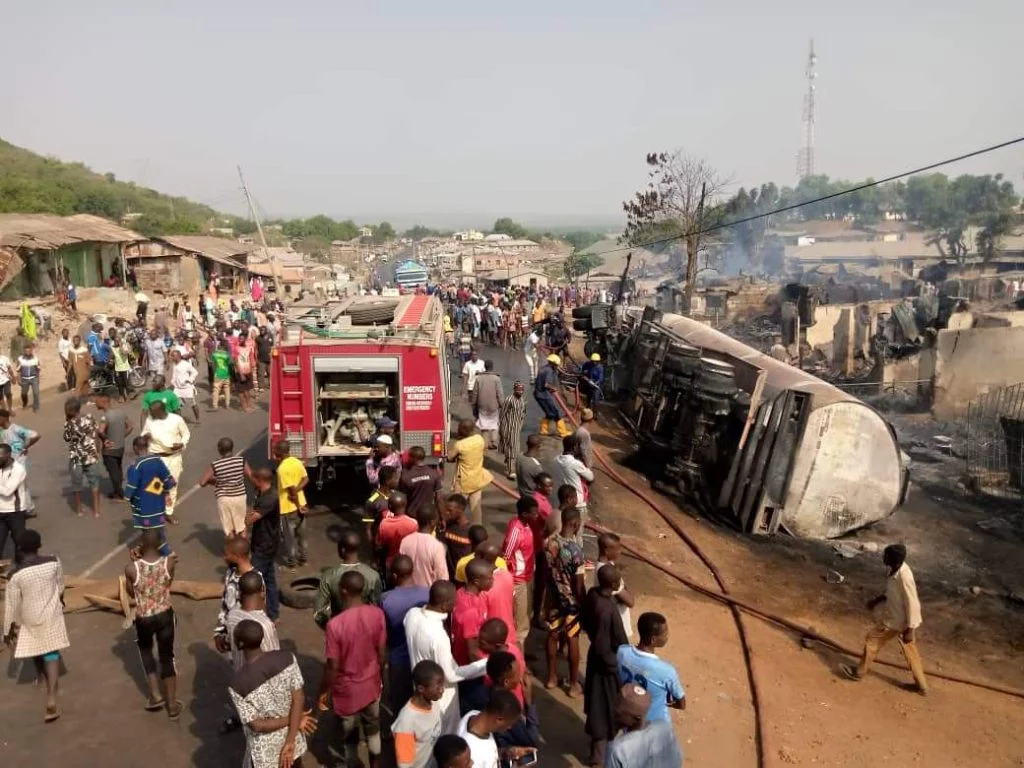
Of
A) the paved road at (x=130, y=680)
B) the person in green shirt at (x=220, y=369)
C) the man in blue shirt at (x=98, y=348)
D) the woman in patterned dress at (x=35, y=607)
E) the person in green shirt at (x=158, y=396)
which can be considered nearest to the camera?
the paved road at (x=130, y=680)

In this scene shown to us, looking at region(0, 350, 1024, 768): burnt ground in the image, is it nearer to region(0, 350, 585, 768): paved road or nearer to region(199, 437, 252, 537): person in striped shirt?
region(0, 350, 585, 768): paved road

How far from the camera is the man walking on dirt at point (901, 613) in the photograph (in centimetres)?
725


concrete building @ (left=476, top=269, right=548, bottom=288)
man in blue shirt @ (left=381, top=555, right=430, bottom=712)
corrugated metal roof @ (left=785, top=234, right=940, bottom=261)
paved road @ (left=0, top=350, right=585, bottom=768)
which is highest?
corrugated metal roof @ (left=785, top=234, right=940, bottom=261)

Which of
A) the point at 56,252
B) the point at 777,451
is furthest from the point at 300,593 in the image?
the point at 56,252

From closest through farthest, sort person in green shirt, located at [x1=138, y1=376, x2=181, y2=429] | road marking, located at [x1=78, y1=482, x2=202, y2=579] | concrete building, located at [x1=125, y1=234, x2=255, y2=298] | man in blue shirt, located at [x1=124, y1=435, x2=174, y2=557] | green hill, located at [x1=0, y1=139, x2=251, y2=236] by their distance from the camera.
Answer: man in blue shirt, located at [x1=124, y1=435, x2=174, y2=557], road marking, located at [x1=78, y1=482, x2=202, y2=579], person in green shirt, located at [x1=138, y1=376, x2=181, y2=429], concrete building, located at [x1=125, y1=234, x2=255, y2=298], green hill, located at [x1=0, y1=139, x2=251, y2=236]

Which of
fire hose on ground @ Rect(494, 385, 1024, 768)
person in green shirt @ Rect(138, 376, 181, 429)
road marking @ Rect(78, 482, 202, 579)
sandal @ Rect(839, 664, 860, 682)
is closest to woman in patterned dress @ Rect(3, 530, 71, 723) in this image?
road marking @ Rect(78, 482, 202, 579)

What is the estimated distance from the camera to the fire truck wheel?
8.69m

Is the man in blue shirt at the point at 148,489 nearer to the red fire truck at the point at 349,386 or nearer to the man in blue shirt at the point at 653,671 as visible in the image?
the red fire truck at the point at 349,386

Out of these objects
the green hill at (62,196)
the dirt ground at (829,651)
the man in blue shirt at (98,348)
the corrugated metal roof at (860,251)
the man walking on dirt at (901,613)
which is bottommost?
the dirt ground at (829,651)

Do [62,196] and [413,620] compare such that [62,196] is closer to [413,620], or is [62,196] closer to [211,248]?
[211,248]

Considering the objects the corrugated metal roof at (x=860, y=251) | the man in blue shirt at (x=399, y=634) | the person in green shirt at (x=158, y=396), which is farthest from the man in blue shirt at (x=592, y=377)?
the corrugated metal roof at (x=860, y=251)

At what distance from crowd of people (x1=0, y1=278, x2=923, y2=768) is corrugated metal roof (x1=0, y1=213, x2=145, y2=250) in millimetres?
18373

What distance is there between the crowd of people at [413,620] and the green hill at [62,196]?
3716cm

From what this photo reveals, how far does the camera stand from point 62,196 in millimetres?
49062
